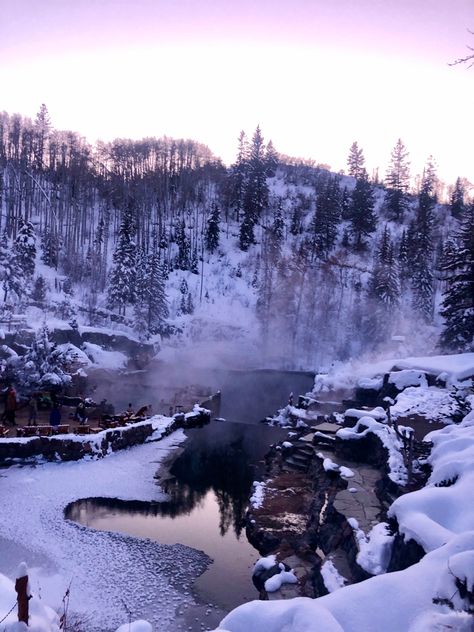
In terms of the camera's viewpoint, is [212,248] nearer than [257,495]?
No

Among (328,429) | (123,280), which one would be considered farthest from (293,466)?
(123,280)

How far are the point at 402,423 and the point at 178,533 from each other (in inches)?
368

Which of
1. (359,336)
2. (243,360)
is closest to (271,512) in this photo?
(243,360)

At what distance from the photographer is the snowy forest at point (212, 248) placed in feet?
164

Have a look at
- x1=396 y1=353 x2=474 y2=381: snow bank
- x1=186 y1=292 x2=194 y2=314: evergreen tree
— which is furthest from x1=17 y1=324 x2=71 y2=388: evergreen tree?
x1=186 y1=292 x2=194 y2=314: evergreen tree

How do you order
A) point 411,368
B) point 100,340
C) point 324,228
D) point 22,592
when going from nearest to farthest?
point 22,592
point 411,368
point 100,340
point 324,228

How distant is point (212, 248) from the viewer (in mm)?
65750

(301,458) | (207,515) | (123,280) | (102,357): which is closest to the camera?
(207,515)

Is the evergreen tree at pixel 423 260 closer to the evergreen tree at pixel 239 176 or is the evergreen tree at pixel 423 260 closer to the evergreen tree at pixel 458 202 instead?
the evergreen tree at pixel 458 202

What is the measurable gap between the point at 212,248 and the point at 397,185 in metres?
35.9

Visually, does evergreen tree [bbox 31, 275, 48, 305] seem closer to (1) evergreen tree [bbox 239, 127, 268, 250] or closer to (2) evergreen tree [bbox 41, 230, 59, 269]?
(2) evergreen tree [bbox 41, 230, 59, 269]

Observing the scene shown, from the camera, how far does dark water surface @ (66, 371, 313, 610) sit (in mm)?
11998

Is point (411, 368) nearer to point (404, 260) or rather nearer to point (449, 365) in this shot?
point (449, 365)

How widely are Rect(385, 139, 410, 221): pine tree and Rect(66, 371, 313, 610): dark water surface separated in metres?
60.2
